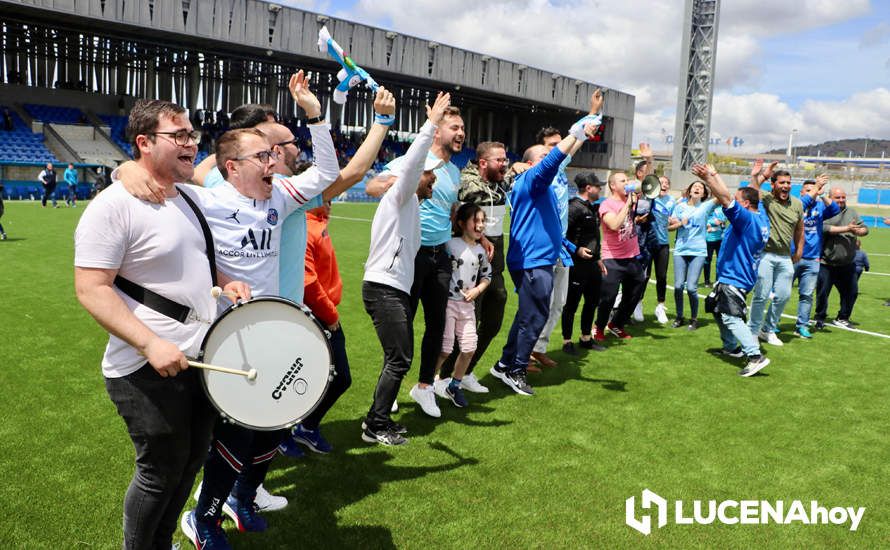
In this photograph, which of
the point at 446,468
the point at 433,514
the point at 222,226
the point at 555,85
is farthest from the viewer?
the point at 555,85

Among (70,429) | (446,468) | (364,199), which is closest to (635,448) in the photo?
(446,468)

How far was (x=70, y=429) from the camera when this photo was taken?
464 cm

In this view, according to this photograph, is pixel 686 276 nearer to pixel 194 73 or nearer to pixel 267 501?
pixel 267 501

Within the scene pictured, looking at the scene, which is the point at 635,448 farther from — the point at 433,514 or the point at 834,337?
the point at 834,337

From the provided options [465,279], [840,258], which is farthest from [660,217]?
[465,279]

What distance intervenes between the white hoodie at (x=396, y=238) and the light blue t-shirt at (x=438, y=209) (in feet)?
1.33

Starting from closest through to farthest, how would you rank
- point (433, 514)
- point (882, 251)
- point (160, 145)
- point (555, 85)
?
point (160, 145) → point (433, 514) → point (882, 251) → point (555, 85)

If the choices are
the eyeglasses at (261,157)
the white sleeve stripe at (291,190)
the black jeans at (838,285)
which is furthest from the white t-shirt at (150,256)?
the black jeans at (838,285)

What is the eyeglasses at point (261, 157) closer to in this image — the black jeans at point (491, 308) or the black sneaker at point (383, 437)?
the black sneaker at point (383, 437)

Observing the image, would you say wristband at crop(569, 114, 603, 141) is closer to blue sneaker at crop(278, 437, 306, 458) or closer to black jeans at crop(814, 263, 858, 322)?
blue sneaker at crop(278, 437, 306, 458)

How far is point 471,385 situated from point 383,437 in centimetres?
148

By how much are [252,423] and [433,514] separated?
1.45 meters

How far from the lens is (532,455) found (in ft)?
14.8

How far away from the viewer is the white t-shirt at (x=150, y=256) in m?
2.32
